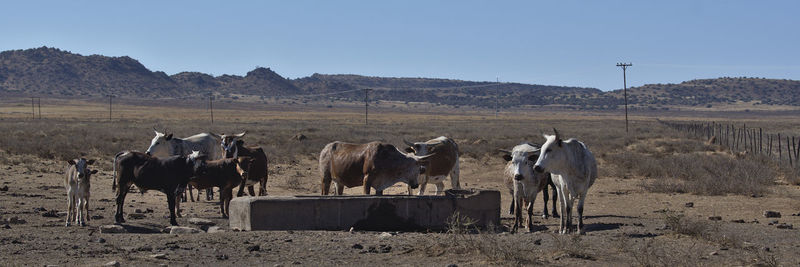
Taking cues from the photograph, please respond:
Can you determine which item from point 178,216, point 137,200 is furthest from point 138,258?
point 137,200

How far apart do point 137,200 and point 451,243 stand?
33.4ft

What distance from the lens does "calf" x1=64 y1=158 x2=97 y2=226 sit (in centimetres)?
1443

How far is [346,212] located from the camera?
1388 centimetres

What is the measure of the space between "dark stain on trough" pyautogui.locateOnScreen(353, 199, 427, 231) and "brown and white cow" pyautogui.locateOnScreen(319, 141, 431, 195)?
1.61 meters

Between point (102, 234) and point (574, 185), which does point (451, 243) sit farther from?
point (102, 234)

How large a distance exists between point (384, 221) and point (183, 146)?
27.1ft

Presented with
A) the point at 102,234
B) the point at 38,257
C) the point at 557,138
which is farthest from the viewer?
the point at 557,138

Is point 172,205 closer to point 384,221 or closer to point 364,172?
point 364,172

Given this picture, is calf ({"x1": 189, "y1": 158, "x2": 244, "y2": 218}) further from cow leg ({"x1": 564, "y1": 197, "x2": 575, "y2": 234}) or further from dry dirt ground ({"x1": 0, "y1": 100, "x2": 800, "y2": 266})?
cow leg ({"x1": 564, "y1": 197, "x2": 575, "y2": 234})

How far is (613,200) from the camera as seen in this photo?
2020 cm

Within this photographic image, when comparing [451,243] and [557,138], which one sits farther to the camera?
[557,138]

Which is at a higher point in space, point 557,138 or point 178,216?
point 557,138

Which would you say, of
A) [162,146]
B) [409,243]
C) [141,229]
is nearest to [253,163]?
[162,146]

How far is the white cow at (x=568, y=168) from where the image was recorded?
13.5 m
